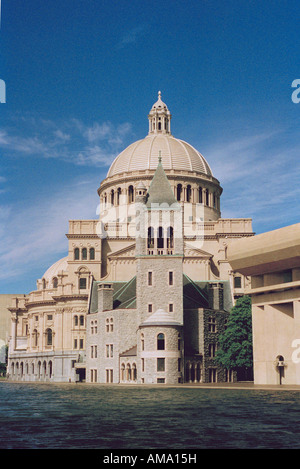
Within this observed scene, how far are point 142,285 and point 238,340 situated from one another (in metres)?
13.7

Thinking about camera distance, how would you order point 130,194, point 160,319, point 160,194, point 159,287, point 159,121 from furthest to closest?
point 159,121 < point 130,194 < point 160,194 < point 159,287 < point 160,319

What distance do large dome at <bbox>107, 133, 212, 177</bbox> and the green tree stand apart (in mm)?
43597

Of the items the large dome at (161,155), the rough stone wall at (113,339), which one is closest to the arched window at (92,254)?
the large dome at (161,155)

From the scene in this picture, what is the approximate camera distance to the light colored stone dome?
124m

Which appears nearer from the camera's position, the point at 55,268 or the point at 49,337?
the point at 49,337

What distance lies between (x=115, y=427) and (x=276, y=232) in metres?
42.2

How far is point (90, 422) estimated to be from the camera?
29500 millimetres

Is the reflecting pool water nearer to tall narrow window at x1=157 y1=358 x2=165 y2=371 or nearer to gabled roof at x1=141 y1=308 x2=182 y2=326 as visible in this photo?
tall narrow window at x1=157 y1=358 x2=165 y2=371

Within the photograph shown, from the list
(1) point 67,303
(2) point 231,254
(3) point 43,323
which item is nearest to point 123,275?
(1) point 67,303

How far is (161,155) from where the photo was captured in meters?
123

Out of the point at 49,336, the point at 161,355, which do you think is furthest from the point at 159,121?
the point at 161,355

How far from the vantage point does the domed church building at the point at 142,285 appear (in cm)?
8156

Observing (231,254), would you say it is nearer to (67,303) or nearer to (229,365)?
(229,365)

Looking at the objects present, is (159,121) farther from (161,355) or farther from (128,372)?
(161,355)
